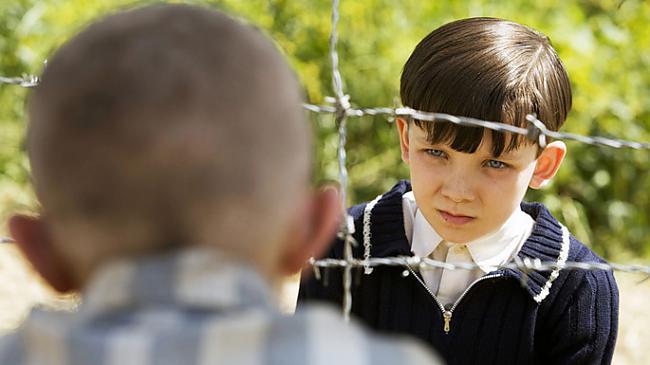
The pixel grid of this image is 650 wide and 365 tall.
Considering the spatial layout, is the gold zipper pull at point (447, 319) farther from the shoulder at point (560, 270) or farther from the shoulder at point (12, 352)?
the shoulder at point (12, 352)

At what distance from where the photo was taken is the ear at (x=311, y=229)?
0.93 m

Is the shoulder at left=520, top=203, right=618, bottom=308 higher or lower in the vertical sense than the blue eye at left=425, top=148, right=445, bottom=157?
lower

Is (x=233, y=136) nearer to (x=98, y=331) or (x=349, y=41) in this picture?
(x=98, y=331)

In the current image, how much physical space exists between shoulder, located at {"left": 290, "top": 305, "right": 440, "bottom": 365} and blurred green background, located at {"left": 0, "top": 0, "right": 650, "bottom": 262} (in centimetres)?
247

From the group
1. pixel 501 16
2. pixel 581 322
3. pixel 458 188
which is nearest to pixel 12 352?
pixel 458 188

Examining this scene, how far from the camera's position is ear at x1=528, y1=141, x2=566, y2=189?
1728mm

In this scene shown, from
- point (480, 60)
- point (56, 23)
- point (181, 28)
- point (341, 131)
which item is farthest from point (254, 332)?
point (56, 23)

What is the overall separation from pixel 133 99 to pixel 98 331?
0.59ft

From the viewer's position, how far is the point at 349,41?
346cm

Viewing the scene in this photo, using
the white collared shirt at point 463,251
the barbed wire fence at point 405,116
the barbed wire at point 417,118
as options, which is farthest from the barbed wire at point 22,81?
the white collared shirt at point 463,251

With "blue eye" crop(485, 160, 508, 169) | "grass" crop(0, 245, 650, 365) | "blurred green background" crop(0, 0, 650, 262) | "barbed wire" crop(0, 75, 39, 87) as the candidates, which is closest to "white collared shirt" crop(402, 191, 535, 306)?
"blue eye" crop(485, 160, 508, 169)

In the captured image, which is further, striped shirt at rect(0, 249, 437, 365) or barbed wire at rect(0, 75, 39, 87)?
barbed wire at rect(0, 75, 39, 87)

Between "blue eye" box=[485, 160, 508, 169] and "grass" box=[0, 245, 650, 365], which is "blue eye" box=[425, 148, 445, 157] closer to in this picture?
"blue eye" box=[485, 160, 508, 169]

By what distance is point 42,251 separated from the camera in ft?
3.07
